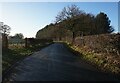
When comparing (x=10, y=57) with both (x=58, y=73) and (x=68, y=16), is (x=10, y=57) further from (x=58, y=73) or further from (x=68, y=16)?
(x=68, y=16)

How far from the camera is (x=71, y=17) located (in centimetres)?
6712

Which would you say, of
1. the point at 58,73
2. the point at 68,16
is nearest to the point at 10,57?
the point at 58,73

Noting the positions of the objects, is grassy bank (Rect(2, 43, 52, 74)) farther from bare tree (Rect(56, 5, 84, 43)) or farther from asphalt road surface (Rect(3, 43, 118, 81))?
bare tree (Rect(56, 5, 84, 43))

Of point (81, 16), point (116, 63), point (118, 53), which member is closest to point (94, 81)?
point (116, 63)

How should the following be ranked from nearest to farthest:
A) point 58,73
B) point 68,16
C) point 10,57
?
point 58,73 → point 10,57 → point 68,16

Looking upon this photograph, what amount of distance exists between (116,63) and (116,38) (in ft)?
13.6

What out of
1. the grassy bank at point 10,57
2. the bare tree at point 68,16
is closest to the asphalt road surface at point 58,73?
the grassy bank at point 10,57

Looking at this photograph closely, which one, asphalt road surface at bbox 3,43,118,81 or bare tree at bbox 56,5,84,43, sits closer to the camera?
asphalt road surface at bbox 3,43,118,81

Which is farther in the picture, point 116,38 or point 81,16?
point 81,16

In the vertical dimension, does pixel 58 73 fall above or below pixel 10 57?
below

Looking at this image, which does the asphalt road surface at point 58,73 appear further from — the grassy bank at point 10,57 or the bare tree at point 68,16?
the bare tree at point 68,16

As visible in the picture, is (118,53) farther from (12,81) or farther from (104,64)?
(12,81)

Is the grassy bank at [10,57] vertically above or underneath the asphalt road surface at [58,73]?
above

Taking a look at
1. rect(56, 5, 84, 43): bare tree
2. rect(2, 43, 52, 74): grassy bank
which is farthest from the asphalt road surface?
rect(56, 5, 84, 43): bare tree
